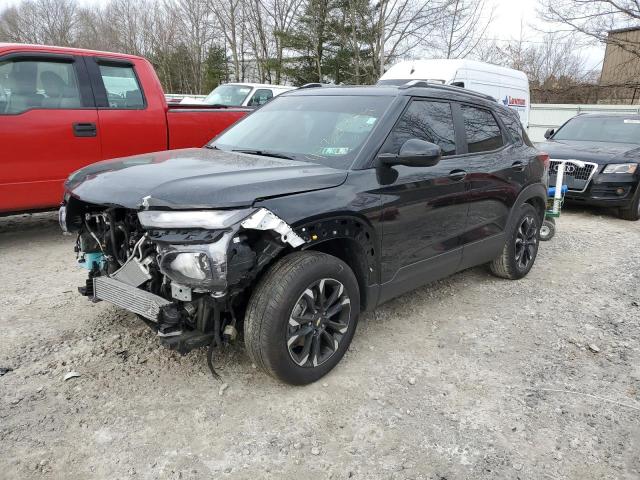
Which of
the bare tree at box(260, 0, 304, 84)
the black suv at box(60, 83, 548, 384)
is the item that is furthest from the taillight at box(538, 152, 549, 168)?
the bare tree at box(260, 0, 304, 84)

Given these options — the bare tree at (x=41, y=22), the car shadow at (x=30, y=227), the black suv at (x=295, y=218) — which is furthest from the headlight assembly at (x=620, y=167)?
the bare tree at (x=41, y=22)

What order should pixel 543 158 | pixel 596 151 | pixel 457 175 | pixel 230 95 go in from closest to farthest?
pixel 457 175 < pixel 543 158 < pixel 596 151 < pixel 230 95

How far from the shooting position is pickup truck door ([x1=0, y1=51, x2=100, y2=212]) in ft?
16.3

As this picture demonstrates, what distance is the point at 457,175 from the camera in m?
3.87

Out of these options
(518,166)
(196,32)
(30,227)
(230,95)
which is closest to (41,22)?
(196,32)

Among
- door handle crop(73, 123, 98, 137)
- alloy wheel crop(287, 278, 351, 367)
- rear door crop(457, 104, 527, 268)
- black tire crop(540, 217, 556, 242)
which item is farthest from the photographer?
black tire crop(540, 217, 556, 242)

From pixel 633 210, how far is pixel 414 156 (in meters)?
6.83

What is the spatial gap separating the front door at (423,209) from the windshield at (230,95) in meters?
8.28

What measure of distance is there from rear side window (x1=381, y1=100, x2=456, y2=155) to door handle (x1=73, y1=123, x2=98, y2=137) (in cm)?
360

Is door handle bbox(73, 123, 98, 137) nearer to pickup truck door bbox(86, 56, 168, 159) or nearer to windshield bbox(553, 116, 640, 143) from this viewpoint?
pickup truck door bbox(86, 56, 168, 159)

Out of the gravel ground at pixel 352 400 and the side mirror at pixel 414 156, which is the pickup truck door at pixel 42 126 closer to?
the gravel ground at pixel 352 400

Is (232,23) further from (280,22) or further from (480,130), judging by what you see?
(480,130)

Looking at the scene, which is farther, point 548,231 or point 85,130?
point 548,231

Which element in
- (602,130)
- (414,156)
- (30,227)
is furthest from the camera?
(602,130)
